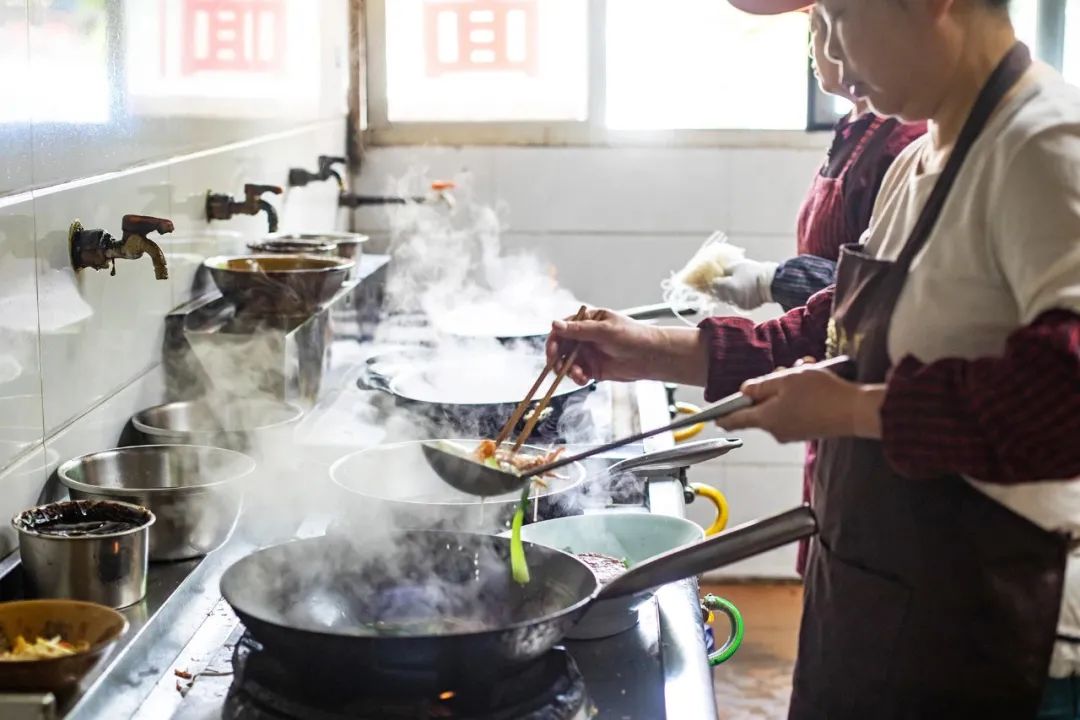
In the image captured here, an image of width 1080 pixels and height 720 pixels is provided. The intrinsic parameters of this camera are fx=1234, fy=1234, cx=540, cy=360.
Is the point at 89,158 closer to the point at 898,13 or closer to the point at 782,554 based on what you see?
the point at 898,13

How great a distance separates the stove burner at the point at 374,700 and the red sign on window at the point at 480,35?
10.5ft

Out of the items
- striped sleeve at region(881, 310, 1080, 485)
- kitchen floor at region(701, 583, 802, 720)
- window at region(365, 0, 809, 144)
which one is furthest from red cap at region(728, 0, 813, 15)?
window at region(365, 0, 809, 144)

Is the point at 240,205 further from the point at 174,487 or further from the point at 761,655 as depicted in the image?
the point at 761,655

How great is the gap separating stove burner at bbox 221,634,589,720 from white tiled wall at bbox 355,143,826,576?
2.96 m

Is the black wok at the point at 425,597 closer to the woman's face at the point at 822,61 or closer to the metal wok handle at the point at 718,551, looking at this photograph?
the metal wok handle at the point at 718,551

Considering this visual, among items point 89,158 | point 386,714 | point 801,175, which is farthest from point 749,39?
point 386,714

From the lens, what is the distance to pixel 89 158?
1972 mm

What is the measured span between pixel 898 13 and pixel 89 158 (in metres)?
1.25

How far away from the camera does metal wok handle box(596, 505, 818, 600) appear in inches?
56.5

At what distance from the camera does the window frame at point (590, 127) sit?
4.24m

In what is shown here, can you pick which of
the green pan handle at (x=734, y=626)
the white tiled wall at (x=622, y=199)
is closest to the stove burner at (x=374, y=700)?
the green pan handle at (x=734, y=626)

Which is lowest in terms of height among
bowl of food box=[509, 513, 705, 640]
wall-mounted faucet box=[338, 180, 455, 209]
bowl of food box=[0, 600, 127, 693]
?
bowl of food box=[509, 513, 705, 640]

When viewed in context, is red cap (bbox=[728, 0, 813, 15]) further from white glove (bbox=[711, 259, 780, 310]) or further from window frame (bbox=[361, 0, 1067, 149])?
window frame (bbox=[361, 0, 1067, 149])

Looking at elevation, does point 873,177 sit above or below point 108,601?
above
